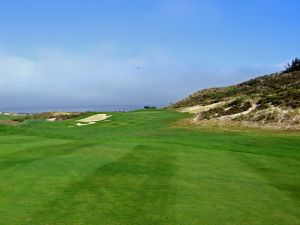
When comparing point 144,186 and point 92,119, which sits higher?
point 92,119

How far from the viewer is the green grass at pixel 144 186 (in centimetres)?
893

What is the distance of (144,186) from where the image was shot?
11.5 metres

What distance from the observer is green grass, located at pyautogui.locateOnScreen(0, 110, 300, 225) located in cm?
893

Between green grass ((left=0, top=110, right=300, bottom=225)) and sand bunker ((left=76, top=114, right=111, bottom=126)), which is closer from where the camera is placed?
green grass ((left=0, top=110, right=300, bottom=225))

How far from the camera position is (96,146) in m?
20.3

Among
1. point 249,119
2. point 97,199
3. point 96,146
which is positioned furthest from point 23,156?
point 249,119

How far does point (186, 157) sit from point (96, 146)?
489cm

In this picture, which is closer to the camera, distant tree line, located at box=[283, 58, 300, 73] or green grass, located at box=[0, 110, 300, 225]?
green grass, located at box=[0, 110, 300, 225]

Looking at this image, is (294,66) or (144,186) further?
(294,66)

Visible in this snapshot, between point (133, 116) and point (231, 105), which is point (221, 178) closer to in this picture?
point (231, 105)

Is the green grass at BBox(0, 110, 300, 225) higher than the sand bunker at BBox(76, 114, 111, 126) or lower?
lower

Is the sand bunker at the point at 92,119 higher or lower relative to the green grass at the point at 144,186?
higher

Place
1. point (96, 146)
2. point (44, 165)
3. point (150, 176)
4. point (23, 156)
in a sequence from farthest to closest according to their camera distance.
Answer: point (96, 146) < point (23, 156) < point (44, 165) < point (150, 176)

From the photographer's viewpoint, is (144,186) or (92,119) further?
(92,119)
